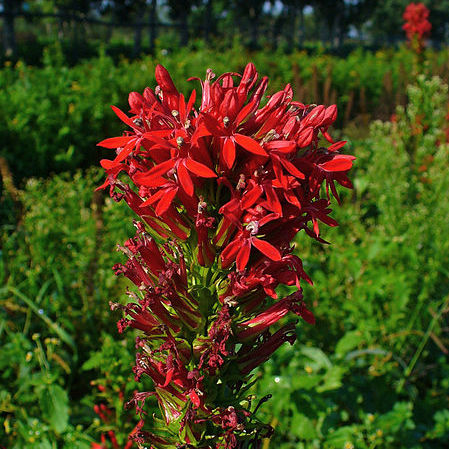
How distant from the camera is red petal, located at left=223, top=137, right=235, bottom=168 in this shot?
0.98 metres

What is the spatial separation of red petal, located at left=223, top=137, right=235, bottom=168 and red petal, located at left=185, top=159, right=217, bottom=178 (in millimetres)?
46

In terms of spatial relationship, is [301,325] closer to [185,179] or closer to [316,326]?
[316,326]

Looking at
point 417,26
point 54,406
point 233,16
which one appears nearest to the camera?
point 54,406

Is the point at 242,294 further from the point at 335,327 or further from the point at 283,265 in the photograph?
the point at 335,327

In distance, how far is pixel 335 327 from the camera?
2.88m

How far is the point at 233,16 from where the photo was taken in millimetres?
59344

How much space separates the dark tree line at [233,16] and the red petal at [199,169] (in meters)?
14.9

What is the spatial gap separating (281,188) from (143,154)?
37cm

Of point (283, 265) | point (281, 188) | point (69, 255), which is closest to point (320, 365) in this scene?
point (283, 265)

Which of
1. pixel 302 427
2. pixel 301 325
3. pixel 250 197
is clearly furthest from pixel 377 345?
pixel 250 197

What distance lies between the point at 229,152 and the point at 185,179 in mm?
113

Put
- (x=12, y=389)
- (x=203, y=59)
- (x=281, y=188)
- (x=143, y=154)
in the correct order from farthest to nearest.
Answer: (x=203, y=59), (x=12, y=389), (x=143, y=154), (x=281, y=188)

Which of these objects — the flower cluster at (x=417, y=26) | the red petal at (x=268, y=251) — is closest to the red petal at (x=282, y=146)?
the red petal at (x=268, y=251)

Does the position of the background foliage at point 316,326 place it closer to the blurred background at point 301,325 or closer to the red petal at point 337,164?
the blurred background at point 301,325
